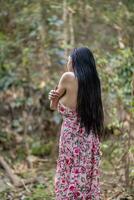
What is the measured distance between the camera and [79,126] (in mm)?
4410

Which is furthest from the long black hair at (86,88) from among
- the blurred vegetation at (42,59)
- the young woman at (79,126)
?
the blurred vegetation at (42,59)

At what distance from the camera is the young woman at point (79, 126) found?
14.4 feet

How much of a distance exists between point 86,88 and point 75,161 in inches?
24.6

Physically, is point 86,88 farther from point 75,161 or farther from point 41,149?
point 41,149

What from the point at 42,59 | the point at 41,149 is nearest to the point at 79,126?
the point at 41,149

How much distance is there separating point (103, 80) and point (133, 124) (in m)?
0.68

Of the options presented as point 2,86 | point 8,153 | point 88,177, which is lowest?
point 8,153

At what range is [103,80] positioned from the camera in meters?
6.30

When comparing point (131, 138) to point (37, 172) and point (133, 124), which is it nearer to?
point (133, 124)

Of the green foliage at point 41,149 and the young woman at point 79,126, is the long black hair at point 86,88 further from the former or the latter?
the green foliage at point 41,149

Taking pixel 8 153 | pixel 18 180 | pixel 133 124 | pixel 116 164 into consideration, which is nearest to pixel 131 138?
pixel 133 124

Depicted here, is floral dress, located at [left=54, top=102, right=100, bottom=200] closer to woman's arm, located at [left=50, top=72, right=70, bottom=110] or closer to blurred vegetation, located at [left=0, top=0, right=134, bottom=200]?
woman's arm, located at [left=50, top=72, right=70, bottom=110]

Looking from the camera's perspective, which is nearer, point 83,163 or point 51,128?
point 83,163

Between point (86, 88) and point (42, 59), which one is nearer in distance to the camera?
point (86, 88)
